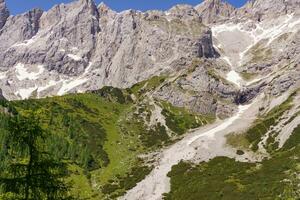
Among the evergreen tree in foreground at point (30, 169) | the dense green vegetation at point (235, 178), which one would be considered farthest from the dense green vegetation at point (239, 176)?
the evergreen tree in foreground at point (30, 169)

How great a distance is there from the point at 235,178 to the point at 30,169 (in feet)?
396

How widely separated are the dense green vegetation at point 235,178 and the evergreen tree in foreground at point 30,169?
9136cm

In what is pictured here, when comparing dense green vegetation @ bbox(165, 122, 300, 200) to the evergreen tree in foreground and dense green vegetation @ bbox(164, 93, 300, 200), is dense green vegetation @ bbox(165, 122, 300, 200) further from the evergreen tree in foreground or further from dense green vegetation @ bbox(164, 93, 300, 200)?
the evergreen tree in foreground

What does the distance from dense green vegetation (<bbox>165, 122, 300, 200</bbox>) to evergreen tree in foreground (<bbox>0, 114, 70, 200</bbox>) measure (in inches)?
3597

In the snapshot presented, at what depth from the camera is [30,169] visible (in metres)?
16.6

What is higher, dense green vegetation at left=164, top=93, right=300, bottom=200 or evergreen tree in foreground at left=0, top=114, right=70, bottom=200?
evergreen tree in foreground at left=0, top=114, right=70, bottom=200

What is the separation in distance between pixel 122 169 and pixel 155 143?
41393 millimetres

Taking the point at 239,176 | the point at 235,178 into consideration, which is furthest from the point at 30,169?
the point at 239,176

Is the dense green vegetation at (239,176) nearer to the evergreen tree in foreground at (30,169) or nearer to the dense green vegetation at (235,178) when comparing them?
the dense green vegetation at (235,178)

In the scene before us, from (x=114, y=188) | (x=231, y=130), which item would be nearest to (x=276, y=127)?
(x=231, y=130)

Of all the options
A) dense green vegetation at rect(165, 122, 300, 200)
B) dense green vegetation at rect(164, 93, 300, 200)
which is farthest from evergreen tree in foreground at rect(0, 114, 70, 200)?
dense green vegetation at rect(165, 122, 300, 200)

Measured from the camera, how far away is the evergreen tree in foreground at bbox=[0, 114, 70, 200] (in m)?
15.9

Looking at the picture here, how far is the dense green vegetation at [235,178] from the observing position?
4451 inches

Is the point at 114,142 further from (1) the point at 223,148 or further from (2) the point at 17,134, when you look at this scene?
(2) the point at 17,134
